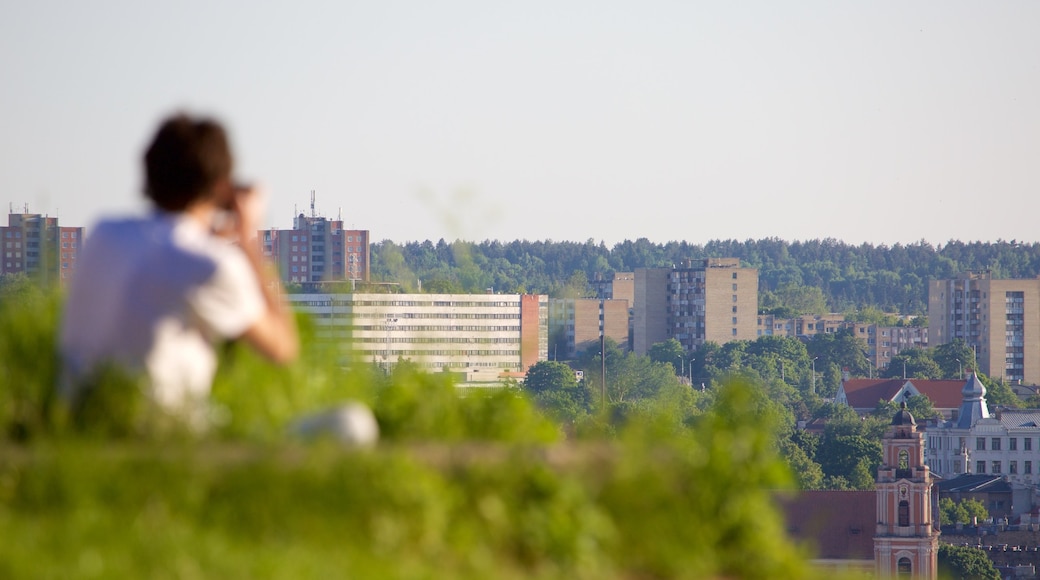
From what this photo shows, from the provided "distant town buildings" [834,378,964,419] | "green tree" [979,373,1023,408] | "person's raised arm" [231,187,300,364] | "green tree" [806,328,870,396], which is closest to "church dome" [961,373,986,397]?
"distant town buildings" [834,378,964,419]

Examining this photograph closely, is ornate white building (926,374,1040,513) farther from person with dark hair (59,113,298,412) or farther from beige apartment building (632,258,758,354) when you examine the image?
person with dark hair (59,113,298,412)

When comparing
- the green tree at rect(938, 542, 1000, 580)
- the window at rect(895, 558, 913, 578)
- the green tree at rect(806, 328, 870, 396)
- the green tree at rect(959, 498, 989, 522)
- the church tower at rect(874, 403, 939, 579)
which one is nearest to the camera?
the green tree at rect(938, 542, 1000, 580)

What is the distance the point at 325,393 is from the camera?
5.11 metres

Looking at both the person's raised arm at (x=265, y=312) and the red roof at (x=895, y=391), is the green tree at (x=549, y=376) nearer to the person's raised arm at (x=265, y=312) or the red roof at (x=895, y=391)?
the red roof at (x=895, y=391)

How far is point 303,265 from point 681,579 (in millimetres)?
162997

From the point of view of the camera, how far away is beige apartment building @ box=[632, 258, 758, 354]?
16388 cm

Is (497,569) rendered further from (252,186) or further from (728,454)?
(252,186)

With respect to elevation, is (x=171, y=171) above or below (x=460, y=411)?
above

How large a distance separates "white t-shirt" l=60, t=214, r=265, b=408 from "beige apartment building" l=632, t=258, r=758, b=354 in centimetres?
15782

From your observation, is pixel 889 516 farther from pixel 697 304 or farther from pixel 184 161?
pixel 697 304

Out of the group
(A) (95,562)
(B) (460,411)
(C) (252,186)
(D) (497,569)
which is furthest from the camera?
(B) (460,411)

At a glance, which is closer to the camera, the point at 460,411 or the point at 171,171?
the point at 171,171

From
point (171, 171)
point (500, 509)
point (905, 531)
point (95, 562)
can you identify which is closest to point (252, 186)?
point (171, 171)

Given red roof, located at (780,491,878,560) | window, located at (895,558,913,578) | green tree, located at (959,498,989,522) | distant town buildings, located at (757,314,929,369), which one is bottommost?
window, located at (895,558,913,578)
